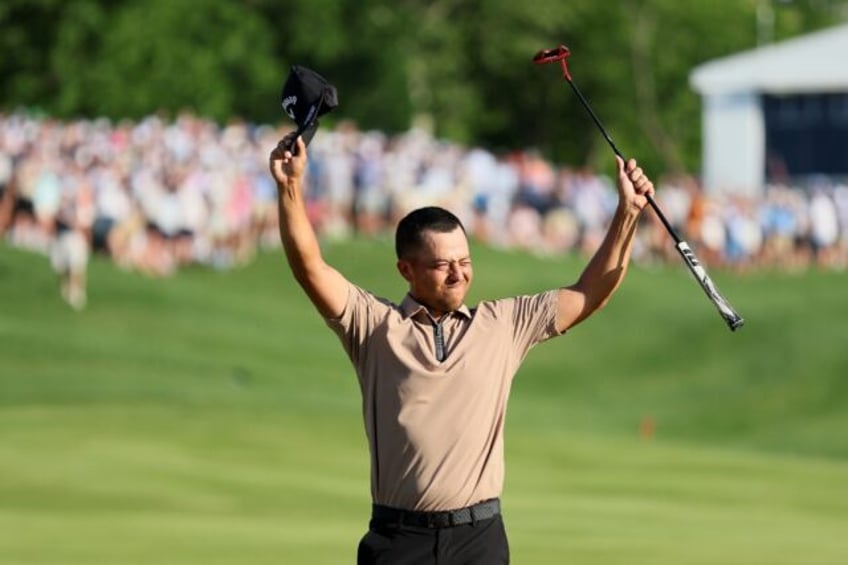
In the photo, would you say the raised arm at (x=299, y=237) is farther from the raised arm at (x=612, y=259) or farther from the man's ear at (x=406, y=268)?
the raised arm at (x=612, y=259)

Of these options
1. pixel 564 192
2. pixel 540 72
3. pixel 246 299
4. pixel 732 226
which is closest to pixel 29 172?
pixel 246 299

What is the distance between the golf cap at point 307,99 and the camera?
798cm

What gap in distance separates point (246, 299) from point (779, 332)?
8531mm

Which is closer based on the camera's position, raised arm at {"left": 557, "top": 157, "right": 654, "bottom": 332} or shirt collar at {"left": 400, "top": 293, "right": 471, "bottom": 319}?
shirt collar at {"left": 400, "top": 293, "right": 471, "bottom": 319}

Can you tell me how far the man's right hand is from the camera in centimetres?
798

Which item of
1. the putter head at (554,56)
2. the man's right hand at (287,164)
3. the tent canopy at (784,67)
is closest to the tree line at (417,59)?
the tent canopy at (784,67)

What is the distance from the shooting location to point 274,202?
130ft

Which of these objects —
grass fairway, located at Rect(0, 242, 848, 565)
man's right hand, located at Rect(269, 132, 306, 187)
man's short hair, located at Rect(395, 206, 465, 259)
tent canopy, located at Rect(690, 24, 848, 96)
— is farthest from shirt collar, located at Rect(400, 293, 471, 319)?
tent canopy, located at Rect(690, 24, 848, 96)

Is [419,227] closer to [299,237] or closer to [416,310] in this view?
[416,310]

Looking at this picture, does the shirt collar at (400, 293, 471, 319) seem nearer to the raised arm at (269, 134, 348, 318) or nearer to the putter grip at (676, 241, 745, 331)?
the raised arm at (269, 134, 348, 318)

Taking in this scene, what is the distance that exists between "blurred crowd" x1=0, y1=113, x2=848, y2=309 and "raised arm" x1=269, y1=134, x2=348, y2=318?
2508cm

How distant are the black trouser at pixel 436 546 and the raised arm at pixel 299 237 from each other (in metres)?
0.78

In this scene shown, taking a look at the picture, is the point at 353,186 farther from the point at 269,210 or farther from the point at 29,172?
the point at 29,172

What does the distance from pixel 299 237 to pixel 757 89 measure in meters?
63.8
